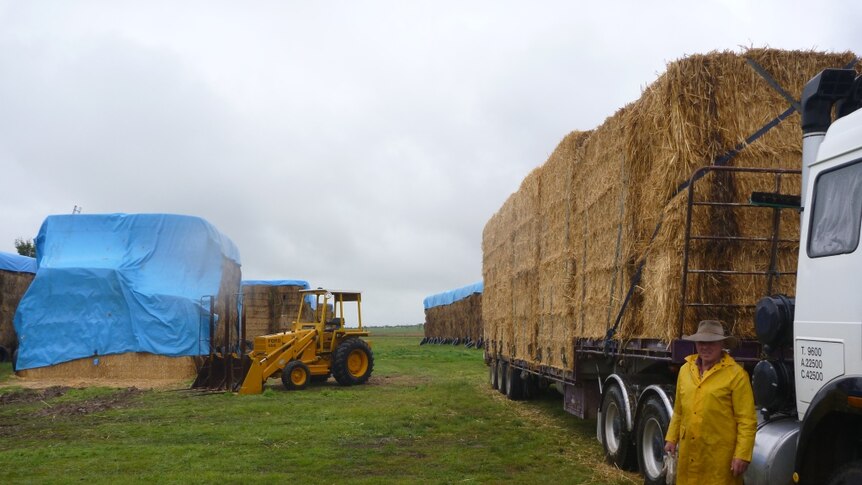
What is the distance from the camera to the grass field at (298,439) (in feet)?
28.6

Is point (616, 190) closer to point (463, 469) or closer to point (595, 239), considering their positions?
point (595, 239)

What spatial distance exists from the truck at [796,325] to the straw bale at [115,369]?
63.9 ft

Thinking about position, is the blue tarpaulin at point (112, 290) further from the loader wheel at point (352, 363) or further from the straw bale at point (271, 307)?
the loader wheel at point (352, 363)

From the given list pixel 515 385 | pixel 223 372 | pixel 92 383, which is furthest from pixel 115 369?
pixel 515 385

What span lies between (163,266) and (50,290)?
3679mm

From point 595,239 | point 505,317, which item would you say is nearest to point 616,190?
point 595,239

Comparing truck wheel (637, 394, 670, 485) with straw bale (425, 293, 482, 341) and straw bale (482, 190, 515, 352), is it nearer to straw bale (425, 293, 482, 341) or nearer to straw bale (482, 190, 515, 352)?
straw bale (482, 190, 515, 352)

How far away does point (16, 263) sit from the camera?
32.2 meters

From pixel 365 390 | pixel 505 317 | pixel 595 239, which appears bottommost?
pixel 365 390

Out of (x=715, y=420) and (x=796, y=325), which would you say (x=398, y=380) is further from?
(x=796, y=325)

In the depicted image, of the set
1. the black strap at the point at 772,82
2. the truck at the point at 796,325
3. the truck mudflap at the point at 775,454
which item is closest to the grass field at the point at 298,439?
the truck at the point at 796,325

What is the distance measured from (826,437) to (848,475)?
388 millimetres

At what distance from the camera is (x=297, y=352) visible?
64.2 ft

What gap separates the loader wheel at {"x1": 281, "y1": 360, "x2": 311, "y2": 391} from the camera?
18.8m
